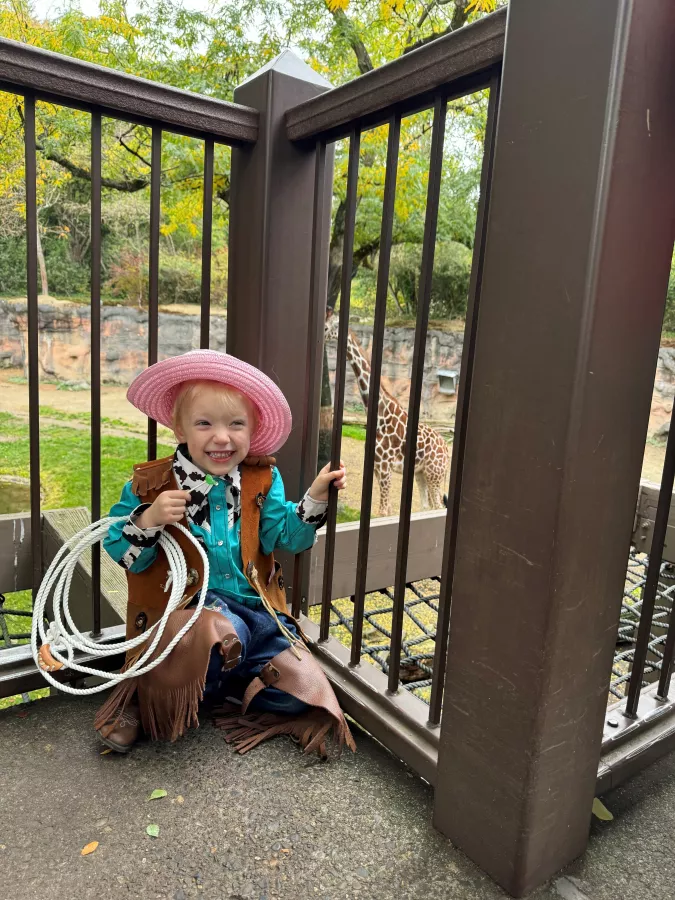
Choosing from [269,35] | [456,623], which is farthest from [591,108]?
[269,35]

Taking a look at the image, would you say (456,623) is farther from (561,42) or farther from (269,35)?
(269,35)

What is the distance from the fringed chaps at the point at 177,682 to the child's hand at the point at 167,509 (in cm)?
21

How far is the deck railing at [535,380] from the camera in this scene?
3.03 feet

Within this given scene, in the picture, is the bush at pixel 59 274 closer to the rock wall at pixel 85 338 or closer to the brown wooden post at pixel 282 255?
the rock wall at pixel 85 338

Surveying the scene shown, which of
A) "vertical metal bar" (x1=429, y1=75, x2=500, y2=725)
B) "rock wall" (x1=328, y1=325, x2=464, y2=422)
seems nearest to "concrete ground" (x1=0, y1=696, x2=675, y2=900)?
"vertical metal bar" (x1=429, y1=75, x2=500, y2=725)

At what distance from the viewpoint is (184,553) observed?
5.01ft

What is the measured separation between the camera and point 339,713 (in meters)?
1.46

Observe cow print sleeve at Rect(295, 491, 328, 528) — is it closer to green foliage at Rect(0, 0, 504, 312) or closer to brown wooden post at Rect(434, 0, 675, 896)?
brown wooden post at Rect(434, 0, 675, 896)

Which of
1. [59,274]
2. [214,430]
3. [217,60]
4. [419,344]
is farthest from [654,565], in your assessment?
[59,274]

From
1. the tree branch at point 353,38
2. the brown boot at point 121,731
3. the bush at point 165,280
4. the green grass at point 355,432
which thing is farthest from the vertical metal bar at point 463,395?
the bush at point 165,280

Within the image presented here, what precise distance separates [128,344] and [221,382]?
13.9m

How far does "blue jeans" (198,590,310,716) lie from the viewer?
152cm

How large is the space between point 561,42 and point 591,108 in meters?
0.11

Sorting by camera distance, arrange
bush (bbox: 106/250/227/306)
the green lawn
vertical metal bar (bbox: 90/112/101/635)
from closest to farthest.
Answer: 1. vertical metal bar (bbox: 90/112/101/635)
2. the green lawn
3. bush (bbox: 106/250/227/306)
